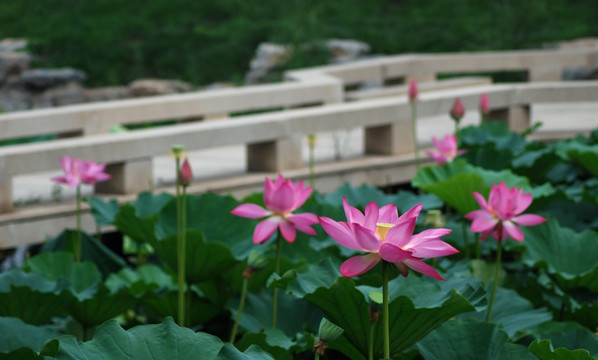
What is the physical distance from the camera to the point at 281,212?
2312 millimetres

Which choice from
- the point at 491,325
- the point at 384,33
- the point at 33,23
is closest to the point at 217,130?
the point at 491,325

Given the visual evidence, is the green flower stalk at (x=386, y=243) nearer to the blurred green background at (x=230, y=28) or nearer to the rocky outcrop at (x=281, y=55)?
the rocky outcrop at (x=281, y=55)

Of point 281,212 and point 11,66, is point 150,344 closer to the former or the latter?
point 281,212

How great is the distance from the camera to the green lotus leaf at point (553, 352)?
5.80 ft

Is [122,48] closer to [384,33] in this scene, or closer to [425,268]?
[384,33]

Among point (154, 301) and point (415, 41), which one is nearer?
point (154, 301)

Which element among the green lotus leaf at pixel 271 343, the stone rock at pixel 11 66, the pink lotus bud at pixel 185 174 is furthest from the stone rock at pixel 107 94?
the green lotus leaf at pixel 271 343

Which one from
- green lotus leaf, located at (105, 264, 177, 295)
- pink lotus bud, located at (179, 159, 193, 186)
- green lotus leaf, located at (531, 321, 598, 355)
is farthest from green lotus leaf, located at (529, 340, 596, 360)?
green lotus leaf, located at (105, 264, 177, 295)

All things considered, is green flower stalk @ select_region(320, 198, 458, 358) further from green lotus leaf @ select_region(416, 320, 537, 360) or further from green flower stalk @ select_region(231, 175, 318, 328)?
green flower stalk @ select_region(231, 175, 318, 328)

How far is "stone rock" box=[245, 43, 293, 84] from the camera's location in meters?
12.6

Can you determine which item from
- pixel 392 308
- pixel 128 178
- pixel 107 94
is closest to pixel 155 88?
pixel 107 94

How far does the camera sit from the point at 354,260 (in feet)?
5.30

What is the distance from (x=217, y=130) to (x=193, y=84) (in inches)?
388

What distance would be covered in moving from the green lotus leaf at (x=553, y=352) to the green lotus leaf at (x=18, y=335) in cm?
119
